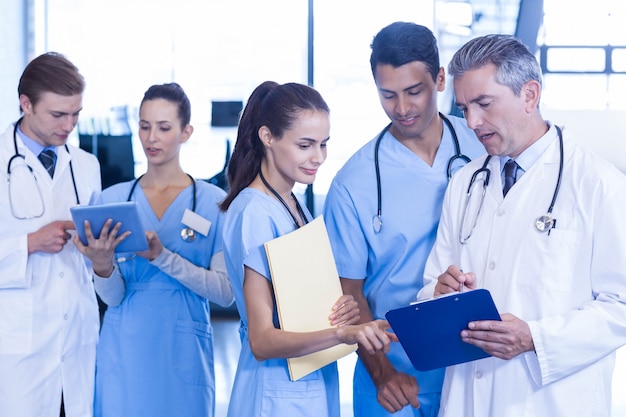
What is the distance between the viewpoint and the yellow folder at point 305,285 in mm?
1494

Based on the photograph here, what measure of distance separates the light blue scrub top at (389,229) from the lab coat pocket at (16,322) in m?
0.90

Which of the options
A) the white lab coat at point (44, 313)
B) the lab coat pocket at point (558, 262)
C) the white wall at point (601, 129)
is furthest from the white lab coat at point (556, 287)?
the white wall at point (601, 129)

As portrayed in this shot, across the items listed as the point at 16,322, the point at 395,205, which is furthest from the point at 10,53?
the point at 395,205

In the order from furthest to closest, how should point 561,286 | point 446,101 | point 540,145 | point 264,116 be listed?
1. point 446,101
2. point 264,116
3. point 540,145
4. point 561,286

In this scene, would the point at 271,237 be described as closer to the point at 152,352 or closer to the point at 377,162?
the point at 377,162

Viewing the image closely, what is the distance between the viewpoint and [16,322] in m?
2.06

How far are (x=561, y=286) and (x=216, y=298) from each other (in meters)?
1.15

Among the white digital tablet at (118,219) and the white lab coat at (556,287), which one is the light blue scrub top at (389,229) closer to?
the white lab coat at (556,287)

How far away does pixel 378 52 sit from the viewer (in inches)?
74.9

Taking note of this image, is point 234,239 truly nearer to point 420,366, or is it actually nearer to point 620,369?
point 420,366

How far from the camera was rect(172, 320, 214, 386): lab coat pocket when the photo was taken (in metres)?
2.25

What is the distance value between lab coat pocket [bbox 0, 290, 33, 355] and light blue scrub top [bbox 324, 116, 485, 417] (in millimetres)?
897

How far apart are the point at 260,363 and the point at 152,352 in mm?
774

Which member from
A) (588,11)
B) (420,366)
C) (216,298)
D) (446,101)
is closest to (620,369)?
(446,101)
